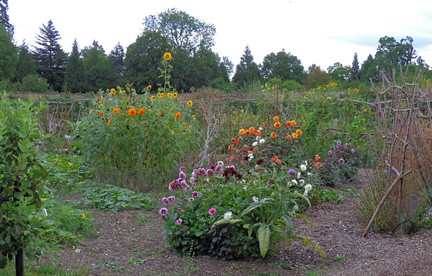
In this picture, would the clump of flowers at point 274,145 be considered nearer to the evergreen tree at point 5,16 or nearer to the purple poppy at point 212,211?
Result: the purple poppy at point 212,211

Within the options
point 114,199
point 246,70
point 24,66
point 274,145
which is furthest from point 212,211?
point 246,70

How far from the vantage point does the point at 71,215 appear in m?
4.19

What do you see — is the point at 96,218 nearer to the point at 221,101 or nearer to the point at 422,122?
the point at 422,122

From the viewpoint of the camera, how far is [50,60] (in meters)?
45.1

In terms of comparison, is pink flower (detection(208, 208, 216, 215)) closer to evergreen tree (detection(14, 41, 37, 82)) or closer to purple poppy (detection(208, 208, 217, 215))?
purple poppy (detection(208, 208, 217, 215))

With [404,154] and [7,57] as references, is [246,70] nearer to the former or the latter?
[7,57]

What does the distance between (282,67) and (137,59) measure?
15597mm

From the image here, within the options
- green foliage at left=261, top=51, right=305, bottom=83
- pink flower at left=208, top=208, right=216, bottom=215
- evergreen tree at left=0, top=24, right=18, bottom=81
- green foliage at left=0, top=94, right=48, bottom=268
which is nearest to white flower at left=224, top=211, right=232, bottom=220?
pink flower at left=208, top=208, right=216, bottom=215

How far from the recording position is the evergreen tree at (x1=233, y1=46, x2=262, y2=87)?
144 ft

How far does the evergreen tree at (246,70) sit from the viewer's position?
43.8 m

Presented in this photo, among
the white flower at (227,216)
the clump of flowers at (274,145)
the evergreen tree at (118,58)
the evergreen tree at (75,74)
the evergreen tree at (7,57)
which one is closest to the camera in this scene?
the white flower at (227,216)

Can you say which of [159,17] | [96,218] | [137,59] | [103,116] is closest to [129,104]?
[103,116]

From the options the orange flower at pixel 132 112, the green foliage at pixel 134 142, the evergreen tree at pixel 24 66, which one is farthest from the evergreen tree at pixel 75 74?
the orange flower at pixel 132 112

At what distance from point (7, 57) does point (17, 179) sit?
38757mm
